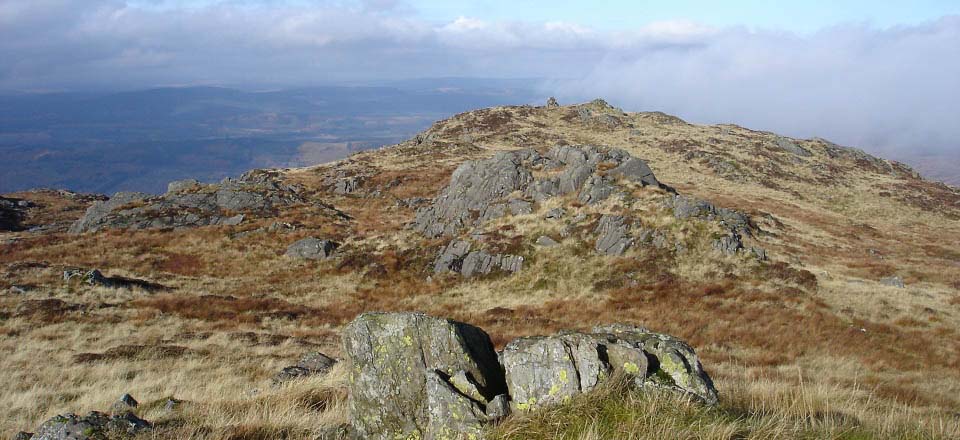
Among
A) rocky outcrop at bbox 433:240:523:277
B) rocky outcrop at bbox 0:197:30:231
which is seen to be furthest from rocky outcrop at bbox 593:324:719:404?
rocky outcrop at bbox 0:197:30:231

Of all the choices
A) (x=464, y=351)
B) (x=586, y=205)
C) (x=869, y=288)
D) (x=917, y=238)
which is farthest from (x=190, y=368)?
(x=917, y=238)

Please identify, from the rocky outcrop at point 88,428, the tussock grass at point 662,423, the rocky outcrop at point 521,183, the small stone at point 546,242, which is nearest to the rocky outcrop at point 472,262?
the small stone at point 546,242

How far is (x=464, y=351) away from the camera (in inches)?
236

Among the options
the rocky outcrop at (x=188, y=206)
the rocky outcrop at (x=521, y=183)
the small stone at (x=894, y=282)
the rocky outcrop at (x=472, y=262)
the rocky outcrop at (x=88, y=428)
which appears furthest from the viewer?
the rocky outcrop at (x=188, y=206)

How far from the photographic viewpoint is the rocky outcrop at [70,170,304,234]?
4756 centimetres

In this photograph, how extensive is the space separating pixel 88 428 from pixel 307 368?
8.00 m

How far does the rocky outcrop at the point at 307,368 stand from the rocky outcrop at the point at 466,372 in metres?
6.07

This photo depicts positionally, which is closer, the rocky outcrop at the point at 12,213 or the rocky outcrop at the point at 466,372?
the rocky outcrop at the point at 466,372

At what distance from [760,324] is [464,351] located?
18.8m

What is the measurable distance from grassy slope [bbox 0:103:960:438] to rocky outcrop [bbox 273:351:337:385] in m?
0.77

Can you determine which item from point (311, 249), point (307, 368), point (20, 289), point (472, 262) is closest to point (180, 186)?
point (311, 249)

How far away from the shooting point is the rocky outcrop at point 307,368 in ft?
38.4

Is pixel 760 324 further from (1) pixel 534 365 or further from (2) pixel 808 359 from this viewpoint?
(1) pixel 534 365

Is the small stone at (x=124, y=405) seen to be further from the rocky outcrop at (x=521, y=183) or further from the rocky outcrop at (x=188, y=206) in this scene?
the rocky outcrop at (x=188, y=206)
